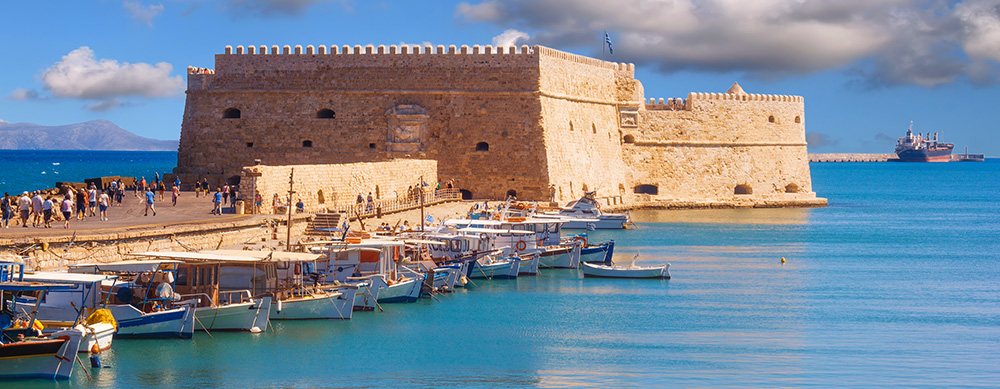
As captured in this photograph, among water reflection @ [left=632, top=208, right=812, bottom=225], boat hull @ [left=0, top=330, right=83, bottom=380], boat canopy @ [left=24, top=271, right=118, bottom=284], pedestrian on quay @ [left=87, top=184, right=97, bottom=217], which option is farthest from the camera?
water reflection @ [left=632, top=208, right=812, bottom=225]

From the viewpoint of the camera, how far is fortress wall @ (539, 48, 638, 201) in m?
37.5

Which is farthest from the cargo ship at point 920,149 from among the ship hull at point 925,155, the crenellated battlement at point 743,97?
the crenellated battlement at point 743,97

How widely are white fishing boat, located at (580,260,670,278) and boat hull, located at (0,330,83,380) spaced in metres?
13.8

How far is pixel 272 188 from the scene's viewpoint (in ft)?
91.2

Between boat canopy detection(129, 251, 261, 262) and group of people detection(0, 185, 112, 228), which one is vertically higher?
group of people detection(0, 185, 112, 228)

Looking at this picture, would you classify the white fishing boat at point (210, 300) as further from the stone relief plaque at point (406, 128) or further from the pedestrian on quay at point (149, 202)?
the stone relief plaque at point (406, 128)

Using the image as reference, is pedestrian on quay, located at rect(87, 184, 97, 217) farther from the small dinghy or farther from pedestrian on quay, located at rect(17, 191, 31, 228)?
the small dinghy

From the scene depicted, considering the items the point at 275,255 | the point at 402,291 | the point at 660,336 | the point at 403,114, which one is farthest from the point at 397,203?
the point at 660,336

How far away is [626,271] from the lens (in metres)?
26.2

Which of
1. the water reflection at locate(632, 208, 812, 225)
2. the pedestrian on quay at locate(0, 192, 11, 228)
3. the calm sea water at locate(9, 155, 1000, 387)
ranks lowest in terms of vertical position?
the calm sea water at locate(9, 155, 1000, 387)

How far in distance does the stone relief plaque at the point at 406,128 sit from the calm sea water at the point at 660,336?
30.2 feet

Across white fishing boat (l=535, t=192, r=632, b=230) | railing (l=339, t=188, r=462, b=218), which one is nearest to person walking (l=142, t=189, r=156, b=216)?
railing (l=339, t=188, r=462, b=218)

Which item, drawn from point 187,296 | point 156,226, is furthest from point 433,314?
point 156,226

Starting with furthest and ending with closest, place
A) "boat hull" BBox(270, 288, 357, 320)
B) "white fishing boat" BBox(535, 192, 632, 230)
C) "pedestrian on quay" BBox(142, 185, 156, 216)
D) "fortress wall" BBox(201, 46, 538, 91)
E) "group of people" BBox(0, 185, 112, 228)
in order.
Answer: "fortress wall" BBox(201, 46, 538, 91), "white fishing boat" BBox(535, 192, 632, 230), "pedestrian on quay" BBox(142, 185, 156, 216), "group of people" BBox(0, 185, 112, 228), "boat hull" BBox(270, 288, 357, 320)
